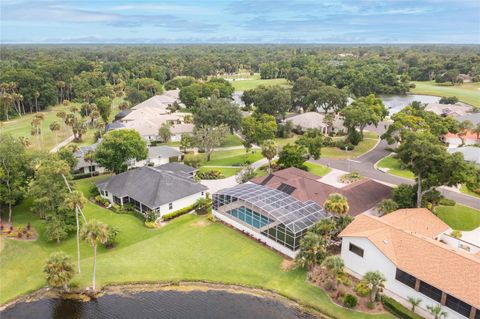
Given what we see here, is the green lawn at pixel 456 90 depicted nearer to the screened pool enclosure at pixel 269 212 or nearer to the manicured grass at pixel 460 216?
the manicured grass at pixel 460 216

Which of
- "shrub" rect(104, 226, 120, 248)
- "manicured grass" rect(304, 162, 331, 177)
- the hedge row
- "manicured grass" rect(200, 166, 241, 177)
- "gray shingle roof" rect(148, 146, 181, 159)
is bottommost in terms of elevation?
the hedge row

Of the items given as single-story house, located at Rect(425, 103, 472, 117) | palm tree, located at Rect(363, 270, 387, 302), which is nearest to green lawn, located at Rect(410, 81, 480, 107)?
single-story house, located at Rect(425, 103, 472, 117)

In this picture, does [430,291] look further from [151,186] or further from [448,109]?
[448,109]

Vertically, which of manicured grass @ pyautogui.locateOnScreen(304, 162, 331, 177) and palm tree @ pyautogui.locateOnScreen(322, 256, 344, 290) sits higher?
palm tree @ pyautogui.locateOnScreen(322, 256, 344, 290)

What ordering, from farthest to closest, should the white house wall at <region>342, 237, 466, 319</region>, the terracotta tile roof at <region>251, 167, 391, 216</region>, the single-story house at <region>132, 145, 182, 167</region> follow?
the single-story house at <region>132, 145, 182, 167</region> → the terracotta tile roof at <region>251, 167, 391, 216</region> → the white house wall at <region>342, 237, 466, 319</region>

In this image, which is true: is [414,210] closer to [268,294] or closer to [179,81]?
[268,294]

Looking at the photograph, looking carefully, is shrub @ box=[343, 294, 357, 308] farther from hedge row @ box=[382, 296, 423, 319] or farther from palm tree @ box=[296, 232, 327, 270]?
palm tree @ box=[296, 232, 327, 270]
